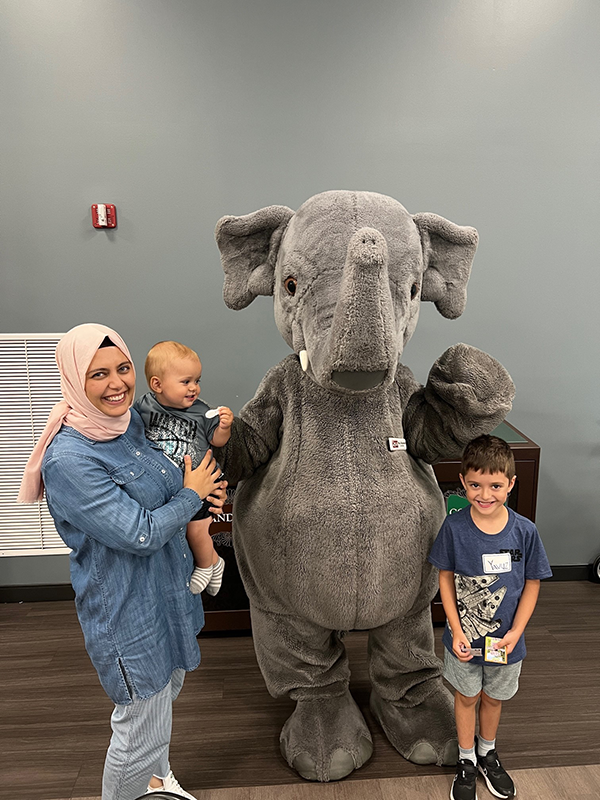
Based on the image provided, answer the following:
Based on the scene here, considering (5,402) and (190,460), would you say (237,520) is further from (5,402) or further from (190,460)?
(5,402)

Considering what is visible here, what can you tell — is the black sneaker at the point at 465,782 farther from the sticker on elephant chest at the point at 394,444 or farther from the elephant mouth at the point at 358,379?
the elephant mouth at the point at 358,379

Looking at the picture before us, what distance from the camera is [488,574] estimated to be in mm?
1551

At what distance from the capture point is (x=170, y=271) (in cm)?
247

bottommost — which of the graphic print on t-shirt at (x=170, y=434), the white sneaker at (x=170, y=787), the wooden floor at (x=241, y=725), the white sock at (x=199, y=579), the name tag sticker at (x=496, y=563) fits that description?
the wooden floor at (x=241, y=725)

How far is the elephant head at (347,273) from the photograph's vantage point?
120 centimetres

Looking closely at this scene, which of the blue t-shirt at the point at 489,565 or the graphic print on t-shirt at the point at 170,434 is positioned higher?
the graphic print on t-shirt at the point at 170,434

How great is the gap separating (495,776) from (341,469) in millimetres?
953

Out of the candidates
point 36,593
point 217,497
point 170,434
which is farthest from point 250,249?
point 36,593

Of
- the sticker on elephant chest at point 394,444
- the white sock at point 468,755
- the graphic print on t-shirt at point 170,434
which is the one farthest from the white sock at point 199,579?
the white sock at point 468,755

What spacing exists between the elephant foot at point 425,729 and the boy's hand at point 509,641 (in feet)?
1.28

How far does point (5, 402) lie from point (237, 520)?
3.48 feet

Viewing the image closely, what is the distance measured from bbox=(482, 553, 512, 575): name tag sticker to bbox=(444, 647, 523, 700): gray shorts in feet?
0.87

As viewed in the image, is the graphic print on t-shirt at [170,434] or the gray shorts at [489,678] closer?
the graphic print on t-shirt at [170,434]

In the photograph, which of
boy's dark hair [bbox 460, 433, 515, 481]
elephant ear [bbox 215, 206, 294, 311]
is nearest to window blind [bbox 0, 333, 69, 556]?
elephant ear [bbox 215, 206, 294, 311]
